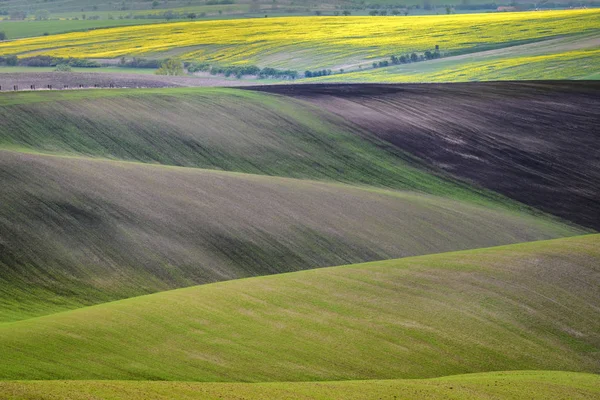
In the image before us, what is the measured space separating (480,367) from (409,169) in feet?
120

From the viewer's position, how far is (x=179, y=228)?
5156cm

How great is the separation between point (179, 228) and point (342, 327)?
1467 cm

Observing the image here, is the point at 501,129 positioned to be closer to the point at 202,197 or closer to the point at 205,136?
the point at 205,136

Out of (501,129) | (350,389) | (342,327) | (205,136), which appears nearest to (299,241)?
(342,327)

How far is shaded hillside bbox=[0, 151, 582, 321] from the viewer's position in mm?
45562

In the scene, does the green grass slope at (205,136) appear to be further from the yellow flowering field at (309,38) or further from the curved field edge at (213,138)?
the yellow flowering field at (309,38)

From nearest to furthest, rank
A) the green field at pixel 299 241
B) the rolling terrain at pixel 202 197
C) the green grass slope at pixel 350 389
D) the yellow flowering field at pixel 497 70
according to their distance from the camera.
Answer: the green grass slope at pixel 350 389 < the green field at pixel 299 241 < the rolling terrain at pixel 202 197 < the yellow flowering field at pixel 497 70

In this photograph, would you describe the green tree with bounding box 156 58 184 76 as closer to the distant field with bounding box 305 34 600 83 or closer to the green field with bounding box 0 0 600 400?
the distant field with bounding box 305 34 600 83

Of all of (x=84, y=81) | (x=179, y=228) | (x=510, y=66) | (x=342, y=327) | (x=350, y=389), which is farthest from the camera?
(x=510, y=66)

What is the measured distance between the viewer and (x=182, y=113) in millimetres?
75625

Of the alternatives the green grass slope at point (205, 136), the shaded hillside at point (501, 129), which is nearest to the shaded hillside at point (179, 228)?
the green grass slope at point (205, 136)

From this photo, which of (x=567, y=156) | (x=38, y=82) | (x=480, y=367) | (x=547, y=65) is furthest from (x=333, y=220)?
(x=547, y=65)

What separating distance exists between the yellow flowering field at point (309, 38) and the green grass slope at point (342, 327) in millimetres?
85736

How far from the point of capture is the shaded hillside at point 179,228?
45.6 m
